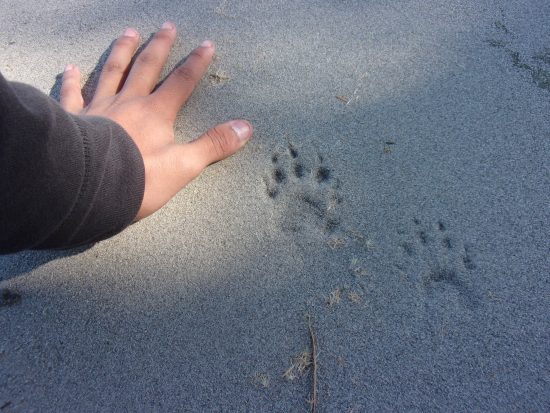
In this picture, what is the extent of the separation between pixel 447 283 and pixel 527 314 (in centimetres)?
19

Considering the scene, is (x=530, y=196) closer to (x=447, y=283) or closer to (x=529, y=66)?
(x=447, y=283)

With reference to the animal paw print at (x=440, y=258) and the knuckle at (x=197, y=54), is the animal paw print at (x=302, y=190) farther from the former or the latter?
the knuckle at (x=197, y=54)

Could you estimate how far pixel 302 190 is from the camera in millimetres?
1177

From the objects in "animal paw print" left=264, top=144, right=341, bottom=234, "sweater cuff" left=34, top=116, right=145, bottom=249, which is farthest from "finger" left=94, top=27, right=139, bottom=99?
"animal paw print" left=264, top=144, right=341, bottom=234

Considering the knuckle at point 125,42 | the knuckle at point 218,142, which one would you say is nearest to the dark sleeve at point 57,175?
the knuckle at point 218,142

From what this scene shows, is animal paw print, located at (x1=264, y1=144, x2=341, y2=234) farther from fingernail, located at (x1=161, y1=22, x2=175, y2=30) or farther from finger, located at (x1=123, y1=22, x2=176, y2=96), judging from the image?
fingernail, located at (x1=161, y1=22, x2=175, y2=30)

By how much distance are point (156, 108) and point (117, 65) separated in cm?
23

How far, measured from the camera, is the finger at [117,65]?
1.28 meters

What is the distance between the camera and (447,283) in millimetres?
1083

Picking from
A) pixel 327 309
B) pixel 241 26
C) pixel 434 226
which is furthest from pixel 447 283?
pixel 241 26

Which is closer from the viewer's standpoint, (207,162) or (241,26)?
(207,162)

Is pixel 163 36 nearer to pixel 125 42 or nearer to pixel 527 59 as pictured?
pixel 125 42

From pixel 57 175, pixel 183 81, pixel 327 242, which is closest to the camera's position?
pixel 57 175

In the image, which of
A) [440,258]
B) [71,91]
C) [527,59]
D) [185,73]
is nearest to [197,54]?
[185,73]
